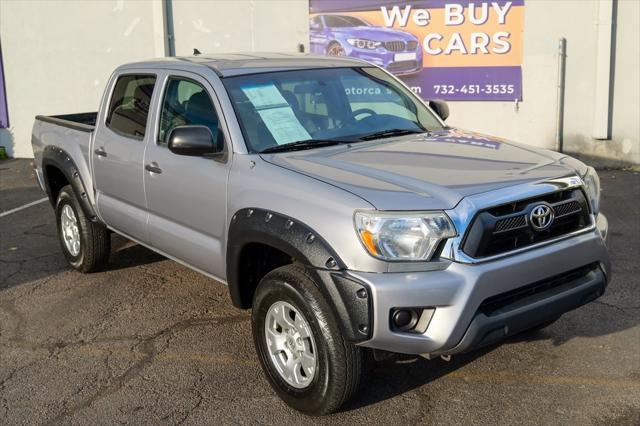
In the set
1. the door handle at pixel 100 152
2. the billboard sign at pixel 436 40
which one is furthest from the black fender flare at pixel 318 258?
the billboard sign at pixel 436 40

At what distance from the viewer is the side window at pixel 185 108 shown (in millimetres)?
4746

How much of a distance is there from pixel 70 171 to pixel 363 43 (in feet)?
20.7

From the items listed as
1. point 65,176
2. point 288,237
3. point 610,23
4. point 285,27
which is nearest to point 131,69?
point 65,176

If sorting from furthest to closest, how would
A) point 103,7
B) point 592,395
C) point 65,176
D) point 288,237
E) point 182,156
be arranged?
point 103,7
point 65,176
point 182,156
point 592,395
point 288,237

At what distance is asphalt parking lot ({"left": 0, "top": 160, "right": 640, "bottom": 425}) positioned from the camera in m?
3.96

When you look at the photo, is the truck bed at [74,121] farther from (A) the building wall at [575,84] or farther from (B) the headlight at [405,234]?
(A) the building wall at [575,84]

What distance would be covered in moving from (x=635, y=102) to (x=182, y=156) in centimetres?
768

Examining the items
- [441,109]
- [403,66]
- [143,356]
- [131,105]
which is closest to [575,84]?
[403,66]

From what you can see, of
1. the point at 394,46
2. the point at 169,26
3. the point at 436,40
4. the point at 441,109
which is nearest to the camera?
the point at 441,109

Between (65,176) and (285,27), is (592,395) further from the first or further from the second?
(285,27)

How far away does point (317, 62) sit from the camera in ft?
17.1

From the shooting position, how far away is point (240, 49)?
38.6ft

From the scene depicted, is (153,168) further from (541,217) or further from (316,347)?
(541,217)

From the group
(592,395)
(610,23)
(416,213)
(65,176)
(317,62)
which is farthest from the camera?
(610,23)
